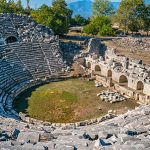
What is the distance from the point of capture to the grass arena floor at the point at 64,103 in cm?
2648

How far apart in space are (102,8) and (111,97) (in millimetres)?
47622

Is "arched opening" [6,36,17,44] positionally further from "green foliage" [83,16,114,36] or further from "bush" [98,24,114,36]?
"bush" [98,24,114,36]

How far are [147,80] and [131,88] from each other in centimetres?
208

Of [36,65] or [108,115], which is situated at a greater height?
[36,65]

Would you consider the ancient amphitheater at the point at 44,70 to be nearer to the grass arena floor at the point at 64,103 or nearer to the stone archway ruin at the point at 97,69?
the stone archway ruin at the point at 97,69

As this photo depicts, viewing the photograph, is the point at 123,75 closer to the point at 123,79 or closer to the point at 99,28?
the point at 123,79

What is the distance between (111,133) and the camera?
1480 cm

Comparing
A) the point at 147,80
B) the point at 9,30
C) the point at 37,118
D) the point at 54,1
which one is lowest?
the point at 37,118

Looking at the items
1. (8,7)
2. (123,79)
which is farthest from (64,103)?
(8,7)

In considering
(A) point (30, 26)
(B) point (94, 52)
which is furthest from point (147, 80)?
(A) point (30, 26)

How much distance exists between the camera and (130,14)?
62.3 meters

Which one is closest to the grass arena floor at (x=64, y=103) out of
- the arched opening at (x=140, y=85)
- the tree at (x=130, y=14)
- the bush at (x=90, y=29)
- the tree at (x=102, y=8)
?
the arched opening at (x=140, y=85)

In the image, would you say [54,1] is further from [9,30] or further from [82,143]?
[82,143]

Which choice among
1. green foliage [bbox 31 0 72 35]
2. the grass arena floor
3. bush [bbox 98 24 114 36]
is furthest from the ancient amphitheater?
bush [bbox 98 24 114 36]
